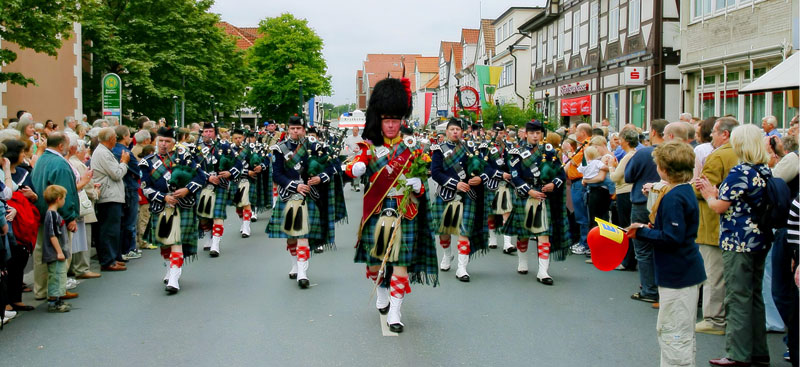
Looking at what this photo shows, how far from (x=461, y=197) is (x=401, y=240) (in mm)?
2901

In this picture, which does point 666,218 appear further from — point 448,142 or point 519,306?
point 448,142

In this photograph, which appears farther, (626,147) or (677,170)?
(626,147)

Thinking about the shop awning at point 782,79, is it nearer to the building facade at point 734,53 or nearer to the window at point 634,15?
the building facade at point 734,53

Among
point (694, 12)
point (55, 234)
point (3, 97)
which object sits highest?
point (694, 12)

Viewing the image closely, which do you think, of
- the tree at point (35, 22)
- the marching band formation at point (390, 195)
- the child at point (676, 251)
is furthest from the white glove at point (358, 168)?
the tree at point (35, 22)

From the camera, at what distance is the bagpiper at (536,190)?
29.3ft

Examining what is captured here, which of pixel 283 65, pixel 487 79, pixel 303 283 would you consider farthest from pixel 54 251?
pixel 283 65

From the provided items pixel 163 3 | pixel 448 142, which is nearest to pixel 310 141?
pixel 448 142

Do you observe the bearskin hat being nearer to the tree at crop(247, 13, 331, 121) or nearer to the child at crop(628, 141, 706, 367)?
the child at crop(628, 141, 706, 367)

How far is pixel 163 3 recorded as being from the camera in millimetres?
34219

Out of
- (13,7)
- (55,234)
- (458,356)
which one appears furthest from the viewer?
(13,7)

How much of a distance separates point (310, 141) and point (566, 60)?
980 inches

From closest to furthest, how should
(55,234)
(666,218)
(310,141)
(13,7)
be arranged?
(666,218)
(55,234)
(310,141)
(13,7)

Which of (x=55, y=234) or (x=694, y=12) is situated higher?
(x=694, y=12)
